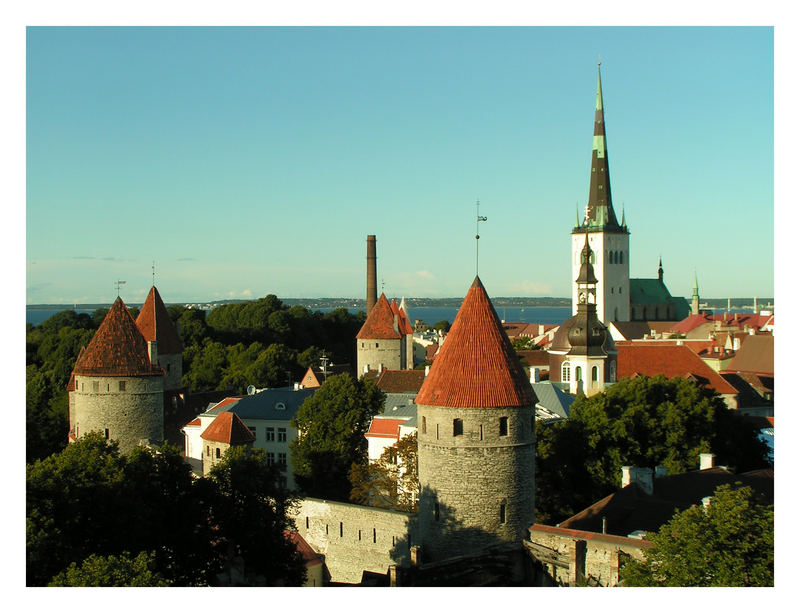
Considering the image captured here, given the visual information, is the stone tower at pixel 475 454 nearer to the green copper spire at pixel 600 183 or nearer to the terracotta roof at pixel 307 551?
the terracotta roof at pixel 307 551

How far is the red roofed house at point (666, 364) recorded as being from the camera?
2136 inches

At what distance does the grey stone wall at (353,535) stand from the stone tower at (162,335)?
19.1 meters

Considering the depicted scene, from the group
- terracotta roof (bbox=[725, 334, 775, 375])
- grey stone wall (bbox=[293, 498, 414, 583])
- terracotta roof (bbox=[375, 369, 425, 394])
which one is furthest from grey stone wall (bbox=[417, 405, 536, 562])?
terracotta roof (bbox=[725, 334, 775, 375])

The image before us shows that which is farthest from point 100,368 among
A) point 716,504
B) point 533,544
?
point 716,504

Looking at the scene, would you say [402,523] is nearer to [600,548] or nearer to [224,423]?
[600,548]

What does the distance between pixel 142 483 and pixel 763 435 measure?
2925cm

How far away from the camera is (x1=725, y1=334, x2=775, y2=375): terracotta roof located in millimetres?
64375

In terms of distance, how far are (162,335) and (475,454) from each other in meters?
27.9

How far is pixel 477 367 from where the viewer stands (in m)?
22.9

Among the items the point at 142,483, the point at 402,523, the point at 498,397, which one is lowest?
the point at 402,523

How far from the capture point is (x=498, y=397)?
2252 cm

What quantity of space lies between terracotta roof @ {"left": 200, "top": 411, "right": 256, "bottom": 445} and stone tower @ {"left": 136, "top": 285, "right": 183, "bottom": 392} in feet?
26.3

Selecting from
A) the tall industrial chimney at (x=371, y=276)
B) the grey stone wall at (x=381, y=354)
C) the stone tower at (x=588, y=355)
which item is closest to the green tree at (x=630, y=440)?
the stone tower at (x=588, y=355)

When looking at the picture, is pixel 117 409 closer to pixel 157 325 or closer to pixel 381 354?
pixel 157 325
